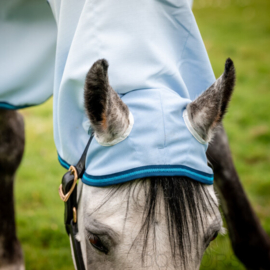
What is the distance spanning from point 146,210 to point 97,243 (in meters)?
0.21

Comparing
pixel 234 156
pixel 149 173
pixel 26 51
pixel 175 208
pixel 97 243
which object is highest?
pixel 26 51

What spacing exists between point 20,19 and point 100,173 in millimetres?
1127

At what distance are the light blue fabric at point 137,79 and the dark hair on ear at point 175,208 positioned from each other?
32 millimetres

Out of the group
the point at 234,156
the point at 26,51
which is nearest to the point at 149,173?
the point at 26,51

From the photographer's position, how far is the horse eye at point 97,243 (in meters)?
1.13

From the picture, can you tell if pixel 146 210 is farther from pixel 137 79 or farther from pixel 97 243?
pixel 137 79

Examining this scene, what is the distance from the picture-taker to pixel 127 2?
4.41 feet

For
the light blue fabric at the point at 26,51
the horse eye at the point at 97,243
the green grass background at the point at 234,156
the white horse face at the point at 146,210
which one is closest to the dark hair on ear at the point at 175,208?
the white horse face at the point at 146,210

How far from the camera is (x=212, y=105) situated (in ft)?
3.79

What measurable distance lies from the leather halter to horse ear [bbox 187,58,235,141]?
354mm

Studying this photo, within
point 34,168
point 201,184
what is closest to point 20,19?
point 201,184

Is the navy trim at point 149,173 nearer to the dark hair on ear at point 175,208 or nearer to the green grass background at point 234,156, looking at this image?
the dark hair on ear at point 175,208

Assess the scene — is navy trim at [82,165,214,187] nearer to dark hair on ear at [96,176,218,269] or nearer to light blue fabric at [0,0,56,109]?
dark hair on ear at [96,176,218,269]

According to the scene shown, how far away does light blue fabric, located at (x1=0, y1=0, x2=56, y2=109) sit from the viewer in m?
1.81
